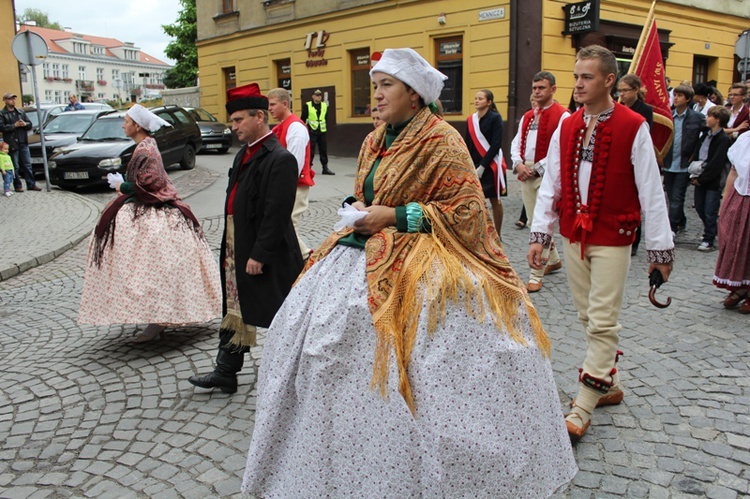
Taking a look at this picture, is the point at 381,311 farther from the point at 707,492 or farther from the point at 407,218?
the point at 707,492

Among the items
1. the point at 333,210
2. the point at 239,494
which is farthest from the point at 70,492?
the point at 333,210

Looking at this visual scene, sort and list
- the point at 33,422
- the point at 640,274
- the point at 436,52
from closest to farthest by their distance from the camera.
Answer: the point at 33,422 < the point at 640,274 < the point at 436,52

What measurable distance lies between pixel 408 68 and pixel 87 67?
371ft

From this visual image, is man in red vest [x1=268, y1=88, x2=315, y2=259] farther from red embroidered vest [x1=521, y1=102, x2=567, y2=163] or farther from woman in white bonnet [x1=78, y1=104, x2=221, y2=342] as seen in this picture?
red embroidered vest [x1=521, y1=102, x2=567, y2=163]

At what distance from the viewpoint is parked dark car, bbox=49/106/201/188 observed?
1405cm

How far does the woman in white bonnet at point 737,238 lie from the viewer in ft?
19.5

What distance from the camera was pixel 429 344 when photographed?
101 inches

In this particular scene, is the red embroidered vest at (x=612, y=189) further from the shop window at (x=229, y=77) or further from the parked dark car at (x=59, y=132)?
the shop window at (x=229, y=77)

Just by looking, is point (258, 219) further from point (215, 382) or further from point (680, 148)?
point (680, 148)

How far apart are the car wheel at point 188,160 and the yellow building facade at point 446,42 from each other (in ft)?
17.8

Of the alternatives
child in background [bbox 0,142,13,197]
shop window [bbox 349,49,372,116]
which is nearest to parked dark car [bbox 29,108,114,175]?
child in background [bbox 0,142,13,197]

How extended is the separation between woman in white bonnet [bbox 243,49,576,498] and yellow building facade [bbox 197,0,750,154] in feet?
47.7

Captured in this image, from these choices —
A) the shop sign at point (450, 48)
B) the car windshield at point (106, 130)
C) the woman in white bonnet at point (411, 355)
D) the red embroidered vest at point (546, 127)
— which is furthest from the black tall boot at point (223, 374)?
the shop sign at point (450, 48)

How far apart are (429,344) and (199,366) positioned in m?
2.80
